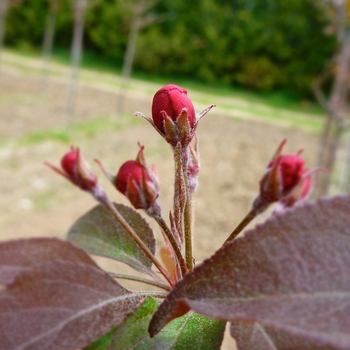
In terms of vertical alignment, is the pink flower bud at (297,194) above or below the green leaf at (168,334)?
above

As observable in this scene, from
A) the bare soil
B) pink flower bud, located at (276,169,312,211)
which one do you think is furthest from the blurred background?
pink flower bud, located at (276,169,312,211)

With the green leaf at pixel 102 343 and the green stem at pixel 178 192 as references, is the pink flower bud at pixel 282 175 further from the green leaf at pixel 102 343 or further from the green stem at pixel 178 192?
the green leaf at pixel 102 343

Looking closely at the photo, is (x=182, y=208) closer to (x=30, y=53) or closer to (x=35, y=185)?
(x=35, y=185)

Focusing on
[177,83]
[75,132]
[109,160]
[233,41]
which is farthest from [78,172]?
[233,41]

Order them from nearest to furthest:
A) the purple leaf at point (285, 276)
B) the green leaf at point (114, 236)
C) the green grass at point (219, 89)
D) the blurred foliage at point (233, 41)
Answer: the purple leaf at point (285, 276) < the green leaf at point (114, 236) < the green grass at point (219, 89) < the blurred foliage at point (233, 41)

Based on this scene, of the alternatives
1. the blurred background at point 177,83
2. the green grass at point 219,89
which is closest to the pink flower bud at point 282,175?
the blurred background at point 177,83

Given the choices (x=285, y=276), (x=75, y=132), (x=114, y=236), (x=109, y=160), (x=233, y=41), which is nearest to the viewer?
(x=285, y=276)

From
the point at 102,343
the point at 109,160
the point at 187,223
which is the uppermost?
the point at 187,223

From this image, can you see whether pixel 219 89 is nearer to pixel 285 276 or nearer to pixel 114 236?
pixel 114 236

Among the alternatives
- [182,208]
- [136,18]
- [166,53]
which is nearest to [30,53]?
[166,53]
